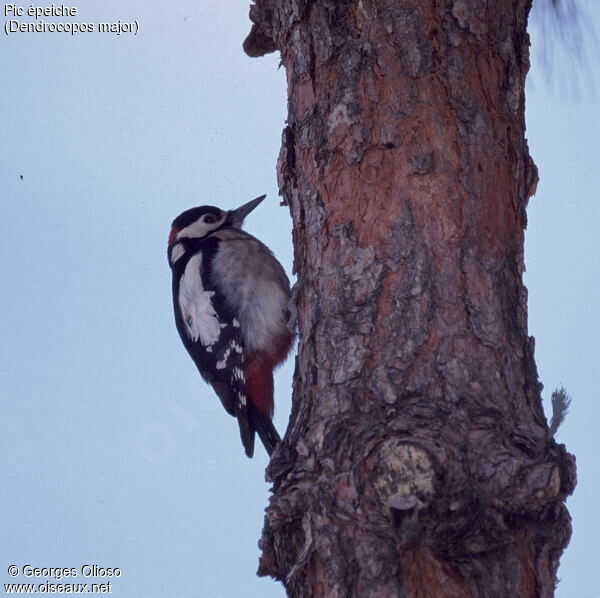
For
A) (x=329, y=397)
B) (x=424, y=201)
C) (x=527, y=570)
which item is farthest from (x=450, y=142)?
(x=527, y=570)

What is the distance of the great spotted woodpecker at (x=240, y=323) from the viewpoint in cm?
365

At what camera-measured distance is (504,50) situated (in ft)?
7.72

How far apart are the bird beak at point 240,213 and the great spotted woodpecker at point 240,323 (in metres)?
0.23

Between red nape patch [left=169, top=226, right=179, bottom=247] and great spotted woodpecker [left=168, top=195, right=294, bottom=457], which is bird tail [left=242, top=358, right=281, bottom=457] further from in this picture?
red nape patch [left=169, top=226, right=179, bottom=247]

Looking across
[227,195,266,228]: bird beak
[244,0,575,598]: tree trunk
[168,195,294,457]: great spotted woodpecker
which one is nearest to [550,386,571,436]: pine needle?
[244,0,575,598]: tree trunk

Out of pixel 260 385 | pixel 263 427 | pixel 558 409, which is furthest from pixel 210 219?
pixel 558 409

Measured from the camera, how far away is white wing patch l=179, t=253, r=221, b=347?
12.4 feet

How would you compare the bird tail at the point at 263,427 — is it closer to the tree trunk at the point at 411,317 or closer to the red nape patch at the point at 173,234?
the red nape patch at the point at 173,234

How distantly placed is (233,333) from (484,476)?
207 cm

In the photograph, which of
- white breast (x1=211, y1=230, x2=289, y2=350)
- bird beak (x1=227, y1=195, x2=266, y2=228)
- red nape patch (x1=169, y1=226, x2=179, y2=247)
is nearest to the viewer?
white breast (x1=211, y1=230, x2=289, y2=350)

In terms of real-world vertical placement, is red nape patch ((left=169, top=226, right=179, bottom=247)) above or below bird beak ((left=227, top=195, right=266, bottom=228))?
above

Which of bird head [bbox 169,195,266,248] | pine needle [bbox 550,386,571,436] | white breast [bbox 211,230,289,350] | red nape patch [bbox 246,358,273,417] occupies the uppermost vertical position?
bird head [bbox 169,195,266,248]

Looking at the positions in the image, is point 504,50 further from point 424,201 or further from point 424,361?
point 424,361

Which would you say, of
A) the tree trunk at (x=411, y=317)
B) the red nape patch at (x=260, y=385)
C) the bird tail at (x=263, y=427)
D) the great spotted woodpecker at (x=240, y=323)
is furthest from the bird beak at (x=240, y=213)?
the tree trunk at (x=411, y=317)
